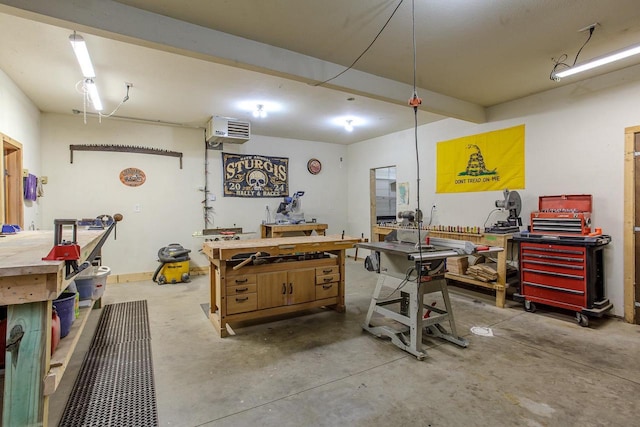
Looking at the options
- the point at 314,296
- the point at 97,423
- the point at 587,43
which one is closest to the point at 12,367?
the point at 97,423

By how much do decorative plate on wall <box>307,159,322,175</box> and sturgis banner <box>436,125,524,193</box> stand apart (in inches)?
109

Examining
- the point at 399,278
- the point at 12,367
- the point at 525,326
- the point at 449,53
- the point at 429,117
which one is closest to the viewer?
the point at 12,367

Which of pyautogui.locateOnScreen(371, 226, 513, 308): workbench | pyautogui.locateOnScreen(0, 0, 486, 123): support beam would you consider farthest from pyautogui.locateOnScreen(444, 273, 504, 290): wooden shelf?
pyautogui.locateOnScreen(0, 0, 486, 123): support beam

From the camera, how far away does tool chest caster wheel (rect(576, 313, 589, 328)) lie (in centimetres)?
335

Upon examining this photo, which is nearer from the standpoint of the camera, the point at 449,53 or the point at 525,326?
the point at 449,53

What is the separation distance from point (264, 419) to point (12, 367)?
4.24 feet

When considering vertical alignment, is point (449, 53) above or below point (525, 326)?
above

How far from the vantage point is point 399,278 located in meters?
2.92

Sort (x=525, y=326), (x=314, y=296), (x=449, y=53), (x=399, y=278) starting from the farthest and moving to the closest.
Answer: (x=314, y=296)
(x=525, y=326)
(x=449, y=53)
(x=399, y=278)

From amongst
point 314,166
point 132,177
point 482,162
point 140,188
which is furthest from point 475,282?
point 132,177

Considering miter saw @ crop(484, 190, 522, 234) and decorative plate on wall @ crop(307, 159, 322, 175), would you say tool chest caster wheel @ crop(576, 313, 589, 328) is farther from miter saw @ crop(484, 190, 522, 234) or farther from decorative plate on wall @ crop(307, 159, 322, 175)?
decorative plate on wall @ crop(307, 159, 322, 175)

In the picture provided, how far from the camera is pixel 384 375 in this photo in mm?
2408

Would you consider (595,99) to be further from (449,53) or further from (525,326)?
(525,326)

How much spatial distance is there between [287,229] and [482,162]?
360 centimetres
